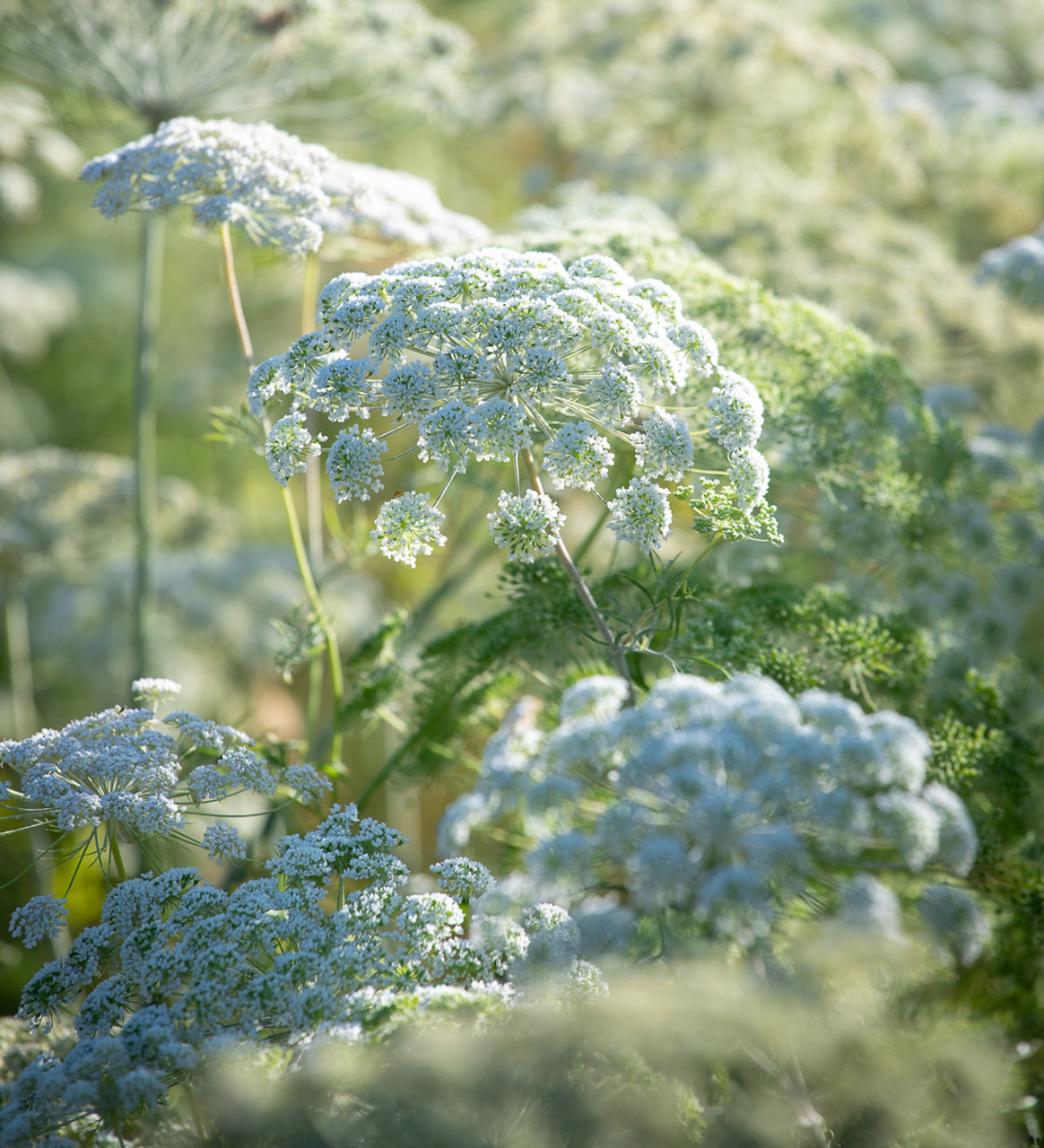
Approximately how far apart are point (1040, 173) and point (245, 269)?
5.07m

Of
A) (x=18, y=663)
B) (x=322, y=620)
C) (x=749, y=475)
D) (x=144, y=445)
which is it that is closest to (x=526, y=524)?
(x=749, y=475)

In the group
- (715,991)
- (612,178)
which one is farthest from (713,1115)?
(612,178)

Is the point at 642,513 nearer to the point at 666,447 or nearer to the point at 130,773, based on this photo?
the point at 666,447

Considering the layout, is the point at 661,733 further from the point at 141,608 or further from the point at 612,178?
the point at 612,178

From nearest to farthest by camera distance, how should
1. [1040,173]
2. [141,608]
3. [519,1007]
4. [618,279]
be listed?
[519,1007]
[618,279]
[141,608]
[1040,173]

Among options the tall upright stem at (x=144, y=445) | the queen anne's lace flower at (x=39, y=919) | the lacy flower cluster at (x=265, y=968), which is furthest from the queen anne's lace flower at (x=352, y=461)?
the tall upright stem at (x=144, y=445)

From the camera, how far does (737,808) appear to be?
4.64 feet

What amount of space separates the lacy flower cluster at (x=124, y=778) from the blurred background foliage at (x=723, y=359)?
0.57 metres

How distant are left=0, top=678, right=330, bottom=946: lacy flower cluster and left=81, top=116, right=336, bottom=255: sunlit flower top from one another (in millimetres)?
1312

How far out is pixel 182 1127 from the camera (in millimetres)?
1850

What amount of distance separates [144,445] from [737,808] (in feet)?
9.25

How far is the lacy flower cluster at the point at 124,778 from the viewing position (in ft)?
6.37

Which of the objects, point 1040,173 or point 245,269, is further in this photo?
point 245,269

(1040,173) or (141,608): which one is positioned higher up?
(1040,173)
